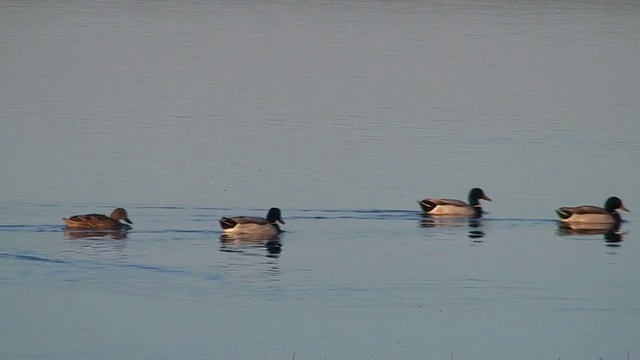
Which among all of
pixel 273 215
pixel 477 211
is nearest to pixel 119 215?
pixel 273 215

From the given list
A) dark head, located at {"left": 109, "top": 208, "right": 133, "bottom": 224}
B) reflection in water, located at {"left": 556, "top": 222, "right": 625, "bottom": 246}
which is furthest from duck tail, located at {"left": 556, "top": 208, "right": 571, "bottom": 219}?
dark head, located at {"left": 109, "top": 208, "right": 133, "bottom": 224}

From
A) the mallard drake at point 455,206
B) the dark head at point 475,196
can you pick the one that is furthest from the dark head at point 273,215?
the dark head at point 475,196

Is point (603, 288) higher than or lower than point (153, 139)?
lower

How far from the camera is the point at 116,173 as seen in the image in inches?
963

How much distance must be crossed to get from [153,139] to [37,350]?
14.2 meters

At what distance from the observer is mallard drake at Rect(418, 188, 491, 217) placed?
22.3 meters

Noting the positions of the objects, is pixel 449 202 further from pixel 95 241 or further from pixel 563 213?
pixel 95 241

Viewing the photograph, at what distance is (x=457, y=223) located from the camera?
22.5 meters

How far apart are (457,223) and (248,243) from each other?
3.71 meters

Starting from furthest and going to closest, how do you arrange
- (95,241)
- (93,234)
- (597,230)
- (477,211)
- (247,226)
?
(477,211)
(597,230)
(247,226)
(93,234)
(95,241)

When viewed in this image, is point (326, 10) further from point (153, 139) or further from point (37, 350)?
point (37, 350)

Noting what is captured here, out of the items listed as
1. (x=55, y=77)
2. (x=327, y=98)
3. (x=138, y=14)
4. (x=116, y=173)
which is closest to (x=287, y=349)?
(x=116, y=173)

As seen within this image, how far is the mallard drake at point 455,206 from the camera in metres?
22.3

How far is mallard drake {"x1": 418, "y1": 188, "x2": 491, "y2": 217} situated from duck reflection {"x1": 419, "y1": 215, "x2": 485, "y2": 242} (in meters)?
0.08
